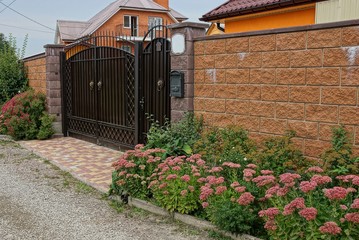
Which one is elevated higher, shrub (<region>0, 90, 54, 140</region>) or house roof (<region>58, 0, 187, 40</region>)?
house roof (<region>58, 0, 187, 40</region>)

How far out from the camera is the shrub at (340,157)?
401 centimetres

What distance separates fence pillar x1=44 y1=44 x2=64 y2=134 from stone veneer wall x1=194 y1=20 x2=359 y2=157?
577 cm

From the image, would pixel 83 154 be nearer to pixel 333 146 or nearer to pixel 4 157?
pixel 4 157

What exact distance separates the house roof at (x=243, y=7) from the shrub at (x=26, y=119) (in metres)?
5.69

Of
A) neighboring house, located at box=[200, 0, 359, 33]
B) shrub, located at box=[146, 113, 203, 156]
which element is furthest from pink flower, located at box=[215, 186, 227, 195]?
neighboring house, located at box=[200, 0, 359, 33]

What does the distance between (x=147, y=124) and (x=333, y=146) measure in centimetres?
398

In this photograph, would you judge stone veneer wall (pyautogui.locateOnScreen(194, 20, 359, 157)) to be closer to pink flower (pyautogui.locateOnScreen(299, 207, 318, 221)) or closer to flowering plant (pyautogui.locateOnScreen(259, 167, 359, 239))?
flowering plant (pyautogui.locateOnScreen(259, 167, 359, 239))

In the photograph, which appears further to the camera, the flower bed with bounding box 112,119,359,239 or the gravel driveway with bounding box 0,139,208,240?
the gravel driveway with bounding box 0,139,208,240

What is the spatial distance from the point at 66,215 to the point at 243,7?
829 cm

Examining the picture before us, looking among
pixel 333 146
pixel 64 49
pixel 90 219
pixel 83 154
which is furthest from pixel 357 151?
pixel 64 49

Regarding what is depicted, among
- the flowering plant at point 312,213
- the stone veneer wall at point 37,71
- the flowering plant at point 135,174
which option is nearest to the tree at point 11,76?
the stone veneer wall at point 37,71

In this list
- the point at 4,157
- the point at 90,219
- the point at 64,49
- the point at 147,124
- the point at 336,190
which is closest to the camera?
the point at 336,190

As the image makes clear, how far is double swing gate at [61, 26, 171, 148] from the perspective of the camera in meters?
7.23

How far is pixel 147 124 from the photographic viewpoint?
24.9ft
